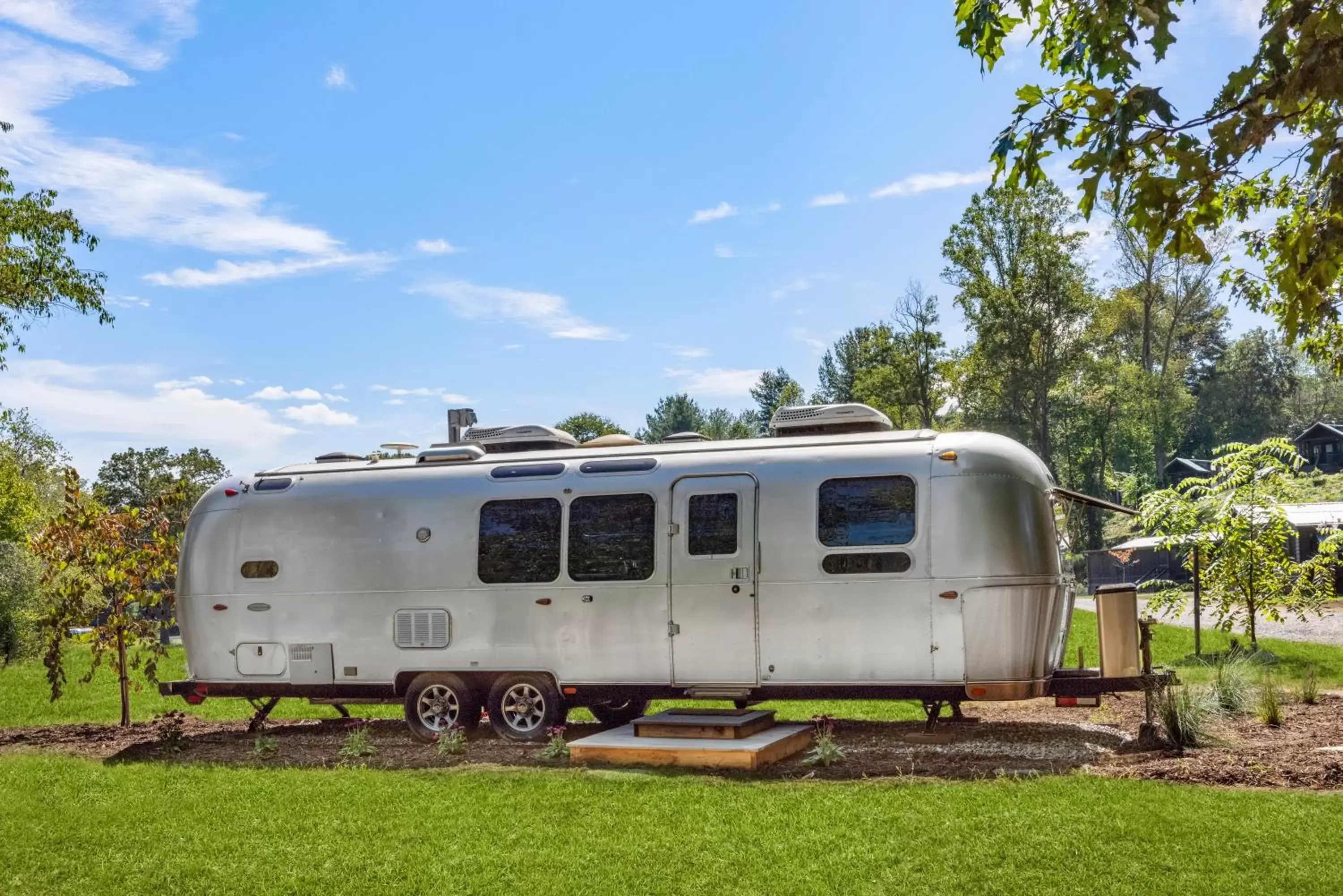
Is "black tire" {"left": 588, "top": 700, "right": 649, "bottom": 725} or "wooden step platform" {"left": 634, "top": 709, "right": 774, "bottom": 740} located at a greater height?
"wooden step platform" {"left": 634, "top": 709, "right": 774, "bottom": 740}

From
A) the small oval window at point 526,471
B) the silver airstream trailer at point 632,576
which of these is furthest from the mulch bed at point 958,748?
the small oval window at point 526,471

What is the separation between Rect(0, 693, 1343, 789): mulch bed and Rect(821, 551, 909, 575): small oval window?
1615mm

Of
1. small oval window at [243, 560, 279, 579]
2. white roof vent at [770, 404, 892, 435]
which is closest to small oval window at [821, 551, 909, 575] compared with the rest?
white roof vent at [770, 404, 892, 435]

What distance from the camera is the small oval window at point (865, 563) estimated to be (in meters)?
10.9

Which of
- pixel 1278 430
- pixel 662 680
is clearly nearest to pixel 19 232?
pixel 662 680

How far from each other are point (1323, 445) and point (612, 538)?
65560mm

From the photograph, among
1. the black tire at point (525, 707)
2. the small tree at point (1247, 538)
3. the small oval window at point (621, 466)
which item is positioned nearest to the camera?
the small oval window at point (621, 466)

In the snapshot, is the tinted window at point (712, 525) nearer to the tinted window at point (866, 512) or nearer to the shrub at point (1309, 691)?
the tinted window at point (866, 512)

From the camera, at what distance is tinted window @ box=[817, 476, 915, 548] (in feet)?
36.1

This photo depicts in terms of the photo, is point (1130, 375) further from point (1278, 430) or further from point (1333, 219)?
point (1333, 219)

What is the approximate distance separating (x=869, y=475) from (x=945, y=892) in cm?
507

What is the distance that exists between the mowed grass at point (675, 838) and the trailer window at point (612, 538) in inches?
98.0

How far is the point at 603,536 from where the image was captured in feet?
39.5

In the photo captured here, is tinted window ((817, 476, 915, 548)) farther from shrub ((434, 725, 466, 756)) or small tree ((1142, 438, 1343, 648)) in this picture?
small tree ((1142, 438, 1343, 648))
